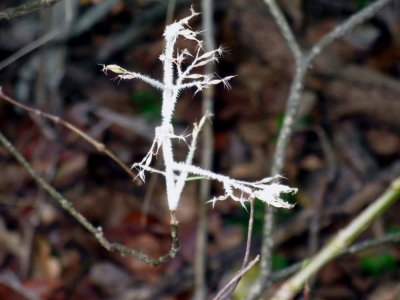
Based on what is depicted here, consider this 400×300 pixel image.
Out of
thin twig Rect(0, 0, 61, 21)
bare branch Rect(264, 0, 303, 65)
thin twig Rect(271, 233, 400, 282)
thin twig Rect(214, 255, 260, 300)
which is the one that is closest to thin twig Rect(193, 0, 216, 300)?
bare branch Rect(264, 0, 303, 65)

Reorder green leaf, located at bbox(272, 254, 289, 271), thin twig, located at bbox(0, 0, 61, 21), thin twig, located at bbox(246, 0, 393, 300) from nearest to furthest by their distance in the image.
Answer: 1. thin twig, located at bbox(0, 0, 61, 21)
2. thin twig, located at bbox(246, 0, 393, 300)
3. green leaf, located at bbox(272, 254, 289, 271)

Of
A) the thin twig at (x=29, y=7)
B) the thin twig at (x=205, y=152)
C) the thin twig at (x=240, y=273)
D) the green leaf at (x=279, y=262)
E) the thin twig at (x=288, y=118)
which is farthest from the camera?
the green leaf at (x=279, y=262)

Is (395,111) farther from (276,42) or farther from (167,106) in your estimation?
(167,106)

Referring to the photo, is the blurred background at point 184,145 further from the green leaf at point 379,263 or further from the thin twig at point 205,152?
the thin twig at point 205,152

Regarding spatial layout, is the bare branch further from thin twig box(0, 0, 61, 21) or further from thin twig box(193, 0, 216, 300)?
thin twig box(0, 0, 61, 21)

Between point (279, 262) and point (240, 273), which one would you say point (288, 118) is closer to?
point (240, 273)

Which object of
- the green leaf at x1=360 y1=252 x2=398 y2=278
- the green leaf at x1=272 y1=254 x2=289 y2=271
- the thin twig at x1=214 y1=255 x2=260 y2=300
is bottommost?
the thin twig at x1=214 y1=255 x2=260 y2=300

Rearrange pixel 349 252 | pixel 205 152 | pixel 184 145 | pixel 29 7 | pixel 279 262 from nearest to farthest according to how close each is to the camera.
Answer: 1. pixel 29 7
2. pixel 349 252
3. pixel 205 152
4. pixel 279 262
5. pixel 184 145

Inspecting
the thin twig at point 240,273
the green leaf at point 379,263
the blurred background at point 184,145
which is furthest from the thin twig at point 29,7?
the green leaf at point 379,263

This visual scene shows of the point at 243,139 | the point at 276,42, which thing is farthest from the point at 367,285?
the point at 276,42

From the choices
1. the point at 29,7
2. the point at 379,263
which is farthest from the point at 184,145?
the point at 29,7
